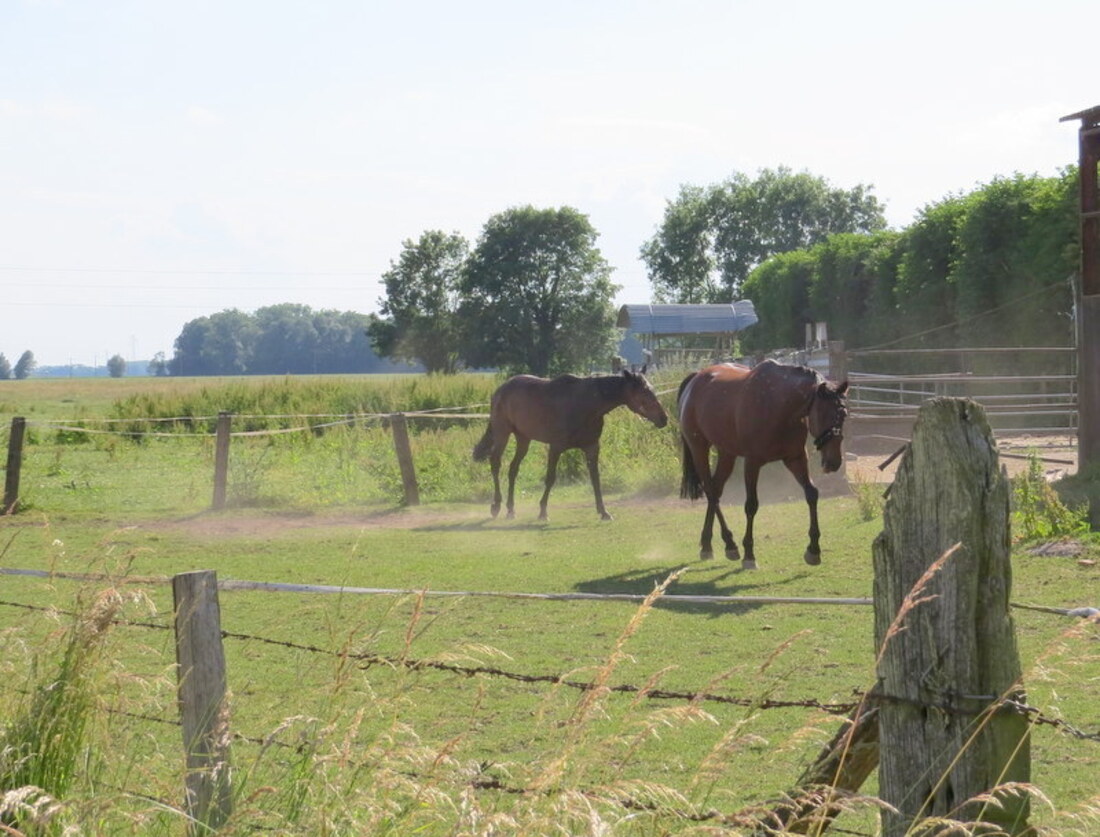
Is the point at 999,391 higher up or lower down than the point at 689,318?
lower down

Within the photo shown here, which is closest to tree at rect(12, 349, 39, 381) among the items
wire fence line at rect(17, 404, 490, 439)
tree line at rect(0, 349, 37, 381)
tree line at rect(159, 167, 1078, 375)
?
tree line at rect(0, 349, 37, 381)

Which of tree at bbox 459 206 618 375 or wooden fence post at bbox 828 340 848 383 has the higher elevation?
tree at bbox 459 206 618 375

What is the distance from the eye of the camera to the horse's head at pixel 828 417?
1138 centimetres

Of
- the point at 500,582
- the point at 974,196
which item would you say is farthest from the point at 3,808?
the point at 974,196

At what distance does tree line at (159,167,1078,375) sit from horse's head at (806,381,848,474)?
45.2 ft

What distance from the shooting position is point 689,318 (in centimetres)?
5425

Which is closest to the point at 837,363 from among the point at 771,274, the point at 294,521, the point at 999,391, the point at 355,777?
the point at 294,521

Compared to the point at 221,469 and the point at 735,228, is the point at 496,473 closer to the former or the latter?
the point at 221,469

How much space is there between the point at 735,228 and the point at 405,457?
6714 centimetres

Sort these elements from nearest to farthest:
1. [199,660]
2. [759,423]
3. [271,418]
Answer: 1. [199,660]
2. [759,423]
3. [271,418]

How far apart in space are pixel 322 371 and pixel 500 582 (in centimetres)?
15389

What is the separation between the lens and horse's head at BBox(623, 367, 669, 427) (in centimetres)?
1638

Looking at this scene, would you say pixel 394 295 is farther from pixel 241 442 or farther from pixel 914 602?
pixel 914 602

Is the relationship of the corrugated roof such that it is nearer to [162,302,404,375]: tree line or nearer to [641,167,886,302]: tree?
[641,167,886,302]: tree
